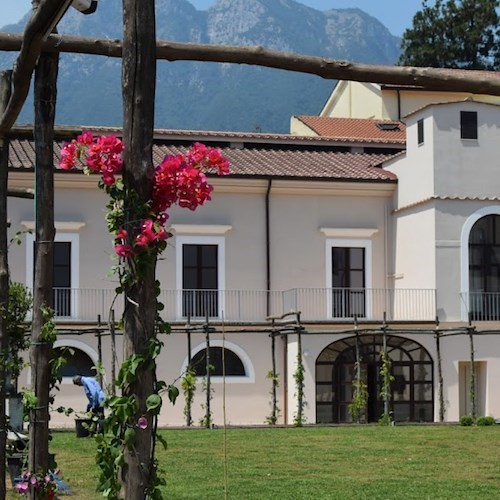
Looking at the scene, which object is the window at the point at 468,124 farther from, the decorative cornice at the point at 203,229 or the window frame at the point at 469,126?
the decorative cornice at the point at 203,229

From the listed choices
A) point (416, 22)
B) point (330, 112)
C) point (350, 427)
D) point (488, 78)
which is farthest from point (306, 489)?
point (416, 22)

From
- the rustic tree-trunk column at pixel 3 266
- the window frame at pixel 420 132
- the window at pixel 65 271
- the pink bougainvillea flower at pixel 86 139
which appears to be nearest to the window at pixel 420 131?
the window frame at pixel 420 132

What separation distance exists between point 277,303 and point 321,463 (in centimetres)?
1457

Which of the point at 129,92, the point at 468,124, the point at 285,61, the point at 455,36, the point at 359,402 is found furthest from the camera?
the point at 455,36

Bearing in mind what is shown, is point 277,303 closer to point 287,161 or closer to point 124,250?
point 287,161

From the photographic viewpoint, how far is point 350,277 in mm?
32156

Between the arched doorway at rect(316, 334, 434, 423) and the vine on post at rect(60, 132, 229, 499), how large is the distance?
23.0 meters

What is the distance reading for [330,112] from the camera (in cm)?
5159

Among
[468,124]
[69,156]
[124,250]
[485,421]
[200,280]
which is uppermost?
[468,124]

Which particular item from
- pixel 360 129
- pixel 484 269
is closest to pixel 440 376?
pixel 484 269

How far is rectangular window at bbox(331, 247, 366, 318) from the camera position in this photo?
31375 mm

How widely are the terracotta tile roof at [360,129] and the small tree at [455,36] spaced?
16310 mm

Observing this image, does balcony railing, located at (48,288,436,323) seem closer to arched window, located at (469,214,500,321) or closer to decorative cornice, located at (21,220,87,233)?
arched window, located at (469,214,500,321)

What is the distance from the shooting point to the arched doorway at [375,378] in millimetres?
29484
